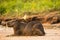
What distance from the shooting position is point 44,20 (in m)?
24.8

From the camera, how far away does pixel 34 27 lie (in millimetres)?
15055

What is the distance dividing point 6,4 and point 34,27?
64.6 ft

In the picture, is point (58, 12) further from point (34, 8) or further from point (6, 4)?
point (6, 4)

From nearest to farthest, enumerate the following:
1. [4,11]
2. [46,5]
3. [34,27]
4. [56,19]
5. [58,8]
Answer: [34,27] → [56,19] → [58,8] → [46,5] → [4,11]

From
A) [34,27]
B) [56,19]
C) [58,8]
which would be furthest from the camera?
[58,8]

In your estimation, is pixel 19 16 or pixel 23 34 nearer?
pixel 23 34

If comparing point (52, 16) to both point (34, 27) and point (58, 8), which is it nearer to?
point (58, 8)

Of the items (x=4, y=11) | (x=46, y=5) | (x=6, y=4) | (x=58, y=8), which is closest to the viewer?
(x=58, y=8)

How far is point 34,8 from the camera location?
29.1 m

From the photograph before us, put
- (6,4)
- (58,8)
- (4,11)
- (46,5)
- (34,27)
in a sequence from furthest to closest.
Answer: (6,4) → (4,11) → (46,5) → (58,8) → (34,27)

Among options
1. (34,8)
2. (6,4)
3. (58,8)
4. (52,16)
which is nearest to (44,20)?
(52,16)

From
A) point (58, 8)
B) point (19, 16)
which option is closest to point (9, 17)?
point (19, 16)

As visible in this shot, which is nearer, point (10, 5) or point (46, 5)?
point (46, 5)

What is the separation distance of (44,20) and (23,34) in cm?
955
